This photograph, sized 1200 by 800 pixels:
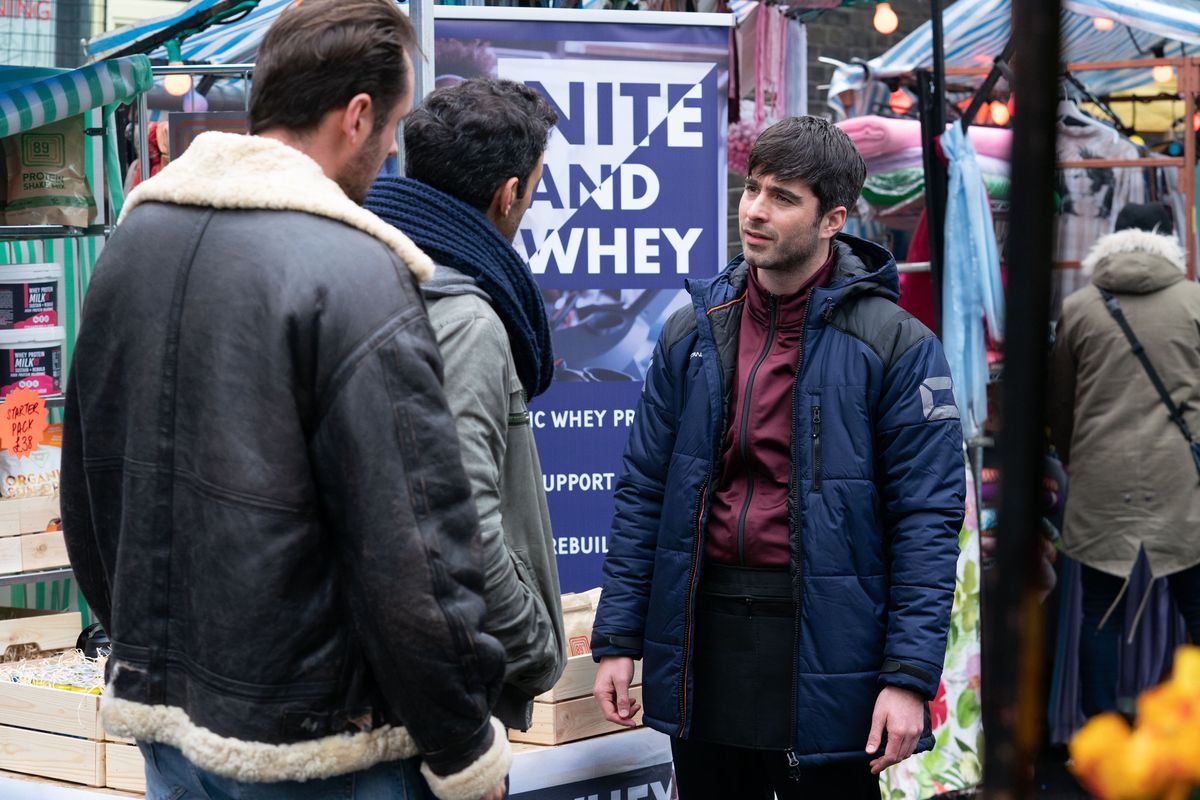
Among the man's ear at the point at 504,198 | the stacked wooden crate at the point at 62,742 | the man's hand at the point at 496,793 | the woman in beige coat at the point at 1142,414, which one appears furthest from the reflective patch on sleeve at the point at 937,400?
the woman in beige coat at the point at 1142,414

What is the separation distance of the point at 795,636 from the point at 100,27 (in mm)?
9913

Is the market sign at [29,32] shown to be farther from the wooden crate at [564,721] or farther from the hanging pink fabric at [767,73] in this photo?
the wooden crate at [564,721]

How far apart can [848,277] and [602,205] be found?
130 cm

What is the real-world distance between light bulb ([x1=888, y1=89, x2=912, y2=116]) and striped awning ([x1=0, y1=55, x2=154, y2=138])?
3.53 metres

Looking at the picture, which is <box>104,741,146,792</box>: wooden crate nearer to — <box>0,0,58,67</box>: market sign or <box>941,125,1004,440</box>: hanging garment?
<box>941,125,1004,440</box>: hanging garment

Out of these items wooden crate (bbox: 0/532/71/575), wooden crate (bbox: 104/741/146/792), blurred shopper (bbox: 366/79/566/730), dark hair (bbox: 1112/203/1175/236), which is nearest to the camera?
blurred shopper (bbox: 366/79/566/730)

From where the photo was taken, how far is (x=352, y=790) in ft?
5.04

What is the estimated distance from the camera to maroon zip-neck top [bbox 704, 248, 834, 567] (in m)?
2.33

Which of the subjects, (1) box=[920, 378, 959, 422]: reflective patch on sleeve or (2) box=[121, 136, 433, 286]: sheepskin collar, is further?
(1) box=[920, 378, 959, 422]: reflective patch on sleeve

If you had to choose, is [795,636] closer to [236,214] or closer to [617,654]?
[617,654]

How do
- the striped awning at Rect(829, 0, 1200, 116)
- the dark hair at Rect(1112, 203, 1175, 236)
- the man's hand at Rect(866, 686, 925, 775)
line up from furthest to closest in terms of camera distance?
the striped awning at Rect(829, 0, 1200, 116) < the dark hair at Rect(1112, 203, 1175, 236) < the man's hand at Rect(866, 686, 925, 775)

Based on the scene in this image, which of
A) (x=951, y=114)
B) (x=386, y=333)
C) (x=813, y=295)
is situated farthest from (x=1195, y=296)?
(x=386, y=333)

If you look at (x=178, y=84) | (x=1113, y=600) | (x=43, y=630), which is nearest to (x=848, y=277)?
(x=43, y=630)

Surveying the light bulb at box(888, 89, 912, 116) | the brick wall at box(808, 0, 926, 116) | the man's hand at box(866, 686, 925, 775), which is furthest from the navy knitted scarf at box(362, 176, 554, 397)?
the brick wall at box(808, 0, 926, 116)
